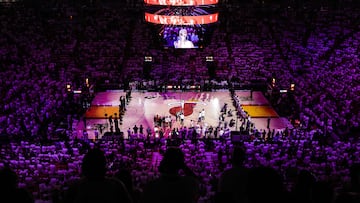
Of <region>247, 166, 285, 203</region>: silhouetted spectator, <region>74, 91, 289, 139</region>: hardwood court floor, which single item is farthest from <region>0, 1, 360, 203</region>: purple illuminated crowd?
<region>74, 91, 289, 139</region>: hardwood court floor

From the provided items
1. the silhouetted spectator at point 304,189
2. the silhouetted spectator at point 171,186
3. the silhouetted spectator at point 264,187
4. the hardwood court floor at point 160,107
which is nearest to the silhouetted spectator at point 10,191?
the silhouetted spectator at point 171,186

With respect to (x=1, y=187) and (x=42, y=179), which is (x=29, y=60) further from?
(x=1, y=187)

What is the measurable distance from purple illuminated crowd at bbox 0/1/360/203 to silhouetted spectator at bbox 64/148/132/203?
13 millimetres

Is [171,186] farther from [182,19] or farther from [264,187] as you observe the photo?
[182,19]

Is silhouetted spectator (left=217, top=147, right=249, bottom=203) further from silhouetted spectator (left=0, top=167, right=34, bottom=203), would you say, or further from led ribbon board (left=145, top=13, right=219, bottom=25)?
led ribbon board (left=145, top=13, right=219, bottom=25)

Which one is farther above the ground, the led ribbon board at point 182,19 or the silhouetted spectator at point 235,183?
the led ribbon board at point 182,19

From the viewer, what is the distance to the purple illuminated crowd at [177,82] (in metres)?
5.02

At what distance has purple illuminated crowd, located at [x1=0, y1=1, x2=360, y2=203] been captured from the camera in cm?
502

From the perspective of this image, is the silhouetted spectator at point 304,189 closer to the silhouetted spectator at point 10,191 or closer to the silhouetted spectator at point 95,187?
the silhouetted spectator at point 95,187

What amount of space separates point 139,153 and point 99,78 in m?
14.7

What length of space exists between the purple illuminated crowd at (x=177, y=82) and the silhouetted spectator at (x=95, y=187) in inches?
0.5

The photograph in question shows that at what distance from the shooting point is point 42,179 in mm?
14711

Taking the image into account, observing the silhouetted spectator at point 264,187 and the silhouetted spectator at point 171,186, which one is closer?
the silhouetted spectator at point 264,187

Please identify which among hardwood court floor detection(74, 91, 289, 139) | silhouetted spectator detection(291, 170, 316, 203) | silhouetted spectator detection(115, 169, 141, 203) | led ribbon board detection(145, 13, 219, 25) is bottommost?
hardwood court floor detection(74, 91, 289, 139)
